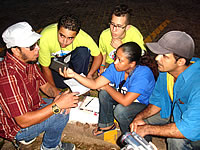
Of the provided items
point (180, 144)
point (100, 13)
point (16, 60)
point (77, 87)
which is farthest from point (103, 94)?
point (100, 13)

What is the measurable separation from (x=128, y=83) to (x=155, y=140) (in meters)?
1.17

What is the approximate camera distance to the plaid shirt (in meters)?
2.08

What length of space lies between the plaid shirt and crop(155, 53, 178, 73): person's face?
1.79m

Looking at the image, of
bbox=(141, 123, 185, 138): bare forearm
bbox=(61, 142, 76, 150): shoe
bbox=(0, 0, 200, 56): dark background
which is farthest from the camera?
bbox=(0, 0, 200, 56): dark background

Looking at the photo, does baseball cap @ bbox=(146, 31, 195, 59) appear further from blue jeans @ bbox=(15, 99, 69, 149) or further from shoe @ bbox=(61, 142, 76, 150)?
shoe @ bbox=(61, 142, 76, 150)

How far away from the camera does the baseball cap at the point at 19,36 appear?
2322 millimetres

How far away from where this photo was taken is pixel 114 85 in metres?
3.26

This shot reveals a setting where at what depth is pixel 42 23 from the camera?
7875 millimetres

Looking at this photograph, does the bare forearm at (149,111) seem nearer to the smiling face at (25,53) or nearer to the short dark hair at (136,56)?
the short dark hair at (136,56)

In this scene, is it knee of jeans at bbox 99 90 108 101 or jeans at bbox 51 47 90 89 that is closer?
knee of jeans at bbox 99 90 108 101

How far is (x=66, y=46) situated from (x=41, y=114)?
1606mm

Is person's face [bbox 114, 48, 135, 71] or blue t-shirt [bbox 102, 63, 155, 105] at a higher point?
person's face [bbox 114, 48, 135, 71]

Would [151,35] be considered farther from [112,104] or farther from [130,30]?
[112,104]

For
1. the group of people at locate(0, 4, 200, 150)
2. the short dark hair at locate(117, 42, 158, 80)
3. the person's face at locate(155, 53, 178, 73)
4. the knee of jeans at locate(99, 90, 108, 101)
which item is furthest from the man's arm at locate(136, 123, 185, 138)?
the short dark hair at locate(117, 42, 158, 80)
